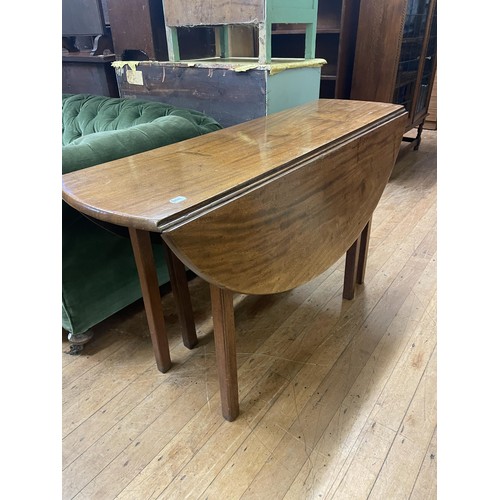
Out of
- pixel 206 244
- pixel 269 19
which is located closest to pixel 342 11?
pixel 269 19

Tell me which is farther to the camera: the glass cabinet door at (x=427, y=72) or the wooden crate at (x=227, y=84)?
the glass cabinet door at (x=427, y=72)

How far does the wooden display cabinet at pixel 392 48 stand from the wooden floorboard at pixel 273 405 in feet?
5.72

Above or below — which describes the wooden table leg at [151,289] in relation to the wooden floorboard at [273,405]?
above

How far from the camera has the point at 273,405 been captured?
1.19 m

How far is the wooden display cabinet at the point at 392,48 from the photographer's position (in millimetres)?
2621

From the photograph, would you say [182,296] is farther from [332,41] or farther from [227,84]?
[332,41]

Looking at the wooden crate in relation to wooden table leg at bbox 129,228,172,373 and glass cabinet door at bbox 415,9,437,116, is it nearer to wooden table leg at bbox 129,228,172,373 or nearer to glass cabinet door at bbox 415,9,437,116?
wooden table leg at bbox 129,228,172,373

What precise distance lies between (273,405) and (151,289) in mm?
526

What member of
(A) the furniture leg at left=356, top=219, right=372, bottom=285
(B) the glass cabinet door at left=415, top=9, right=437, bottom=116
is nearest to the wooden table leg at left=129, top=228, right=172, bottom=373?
(A) the furniture leg at left=356, top=219, right=372, bottom=285

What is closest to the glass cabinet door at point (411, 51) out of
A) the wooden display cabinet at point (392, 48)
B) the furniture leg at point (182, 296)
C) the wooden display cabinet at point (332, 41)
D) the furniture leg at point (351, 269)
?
the wooden display cabinet at point (392, 48)

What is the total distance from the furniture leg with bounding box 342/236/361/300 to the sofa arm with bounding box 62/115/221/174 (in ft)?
2.42

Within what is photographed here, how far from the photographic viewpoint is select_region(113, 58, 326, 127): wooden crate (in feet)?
5.05

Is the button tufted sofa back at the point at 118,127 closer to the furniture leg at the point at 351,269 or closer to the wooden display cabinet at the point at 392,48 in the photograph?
the furniture leg at the point at 351,269

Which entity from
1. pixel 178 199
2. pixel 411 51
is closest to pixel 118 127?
pixel 178 199
